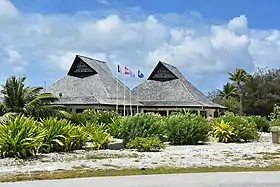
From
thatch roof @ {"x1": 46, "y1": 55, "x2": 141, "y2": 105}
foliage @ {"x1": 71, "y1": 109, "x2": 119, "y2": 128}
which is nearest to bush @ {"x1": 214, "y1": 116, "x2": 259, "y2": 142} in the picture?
foliage @ {"x1": 71, "y1": 109, "x2": 119, "y2": 128}

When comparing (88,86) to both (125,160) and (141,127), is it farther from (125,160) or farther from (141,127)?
(125,160)

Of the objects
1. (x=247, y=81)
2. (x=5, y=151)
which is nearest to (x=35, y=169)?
(x=5, y=151)

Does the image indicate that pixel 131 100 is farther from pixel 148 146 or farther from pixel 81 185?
pixel 81 185

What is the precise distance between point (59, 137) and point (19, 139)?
8.68 ft

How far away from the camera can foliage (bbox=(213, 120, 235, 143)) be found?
90.1 ft

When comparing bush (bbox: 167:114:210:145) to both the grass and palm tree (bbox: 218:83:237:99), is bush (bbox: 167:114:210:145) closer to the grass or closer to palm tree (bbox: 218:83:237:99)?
the grass

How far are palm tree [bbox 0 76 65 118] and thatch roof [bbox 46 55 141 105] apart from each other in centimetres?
2180

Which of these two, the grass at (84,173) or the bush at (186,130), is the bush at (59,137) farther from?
the bush at (186,130)

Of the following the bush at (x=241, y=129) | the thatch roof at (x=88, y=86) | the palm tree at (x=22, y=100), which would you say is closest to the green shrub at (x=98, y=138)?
the palm tree at (x=22, y=100)

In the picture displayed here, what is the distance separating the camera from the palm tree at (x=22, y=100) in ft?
92.7

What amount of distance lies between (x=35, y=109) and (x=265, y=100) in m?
48.8

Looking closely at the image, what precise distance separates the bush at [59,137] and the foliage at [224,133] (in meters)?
9.80

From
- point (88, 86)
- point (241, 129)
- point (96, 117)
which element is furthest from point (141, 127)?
point (88, 86)

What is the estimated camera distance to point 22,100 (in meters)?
28.5
